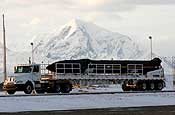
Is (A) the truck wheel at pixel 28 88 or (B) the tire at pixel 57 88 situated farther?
(B) the tire at pixel 57 88

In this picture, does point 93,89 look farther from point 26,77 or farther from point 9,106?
point 9,106

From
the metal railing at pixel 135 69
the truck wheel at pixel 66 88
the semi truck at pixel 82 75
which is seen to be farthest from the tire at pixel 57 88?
the metal railing at pixel 135 69

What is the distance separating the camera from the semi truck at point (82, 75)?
47750mm

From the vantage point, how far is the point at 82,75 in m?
50.7

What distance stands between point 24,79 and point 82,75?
6.08 meters

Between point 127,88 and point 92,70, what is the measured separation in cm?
413

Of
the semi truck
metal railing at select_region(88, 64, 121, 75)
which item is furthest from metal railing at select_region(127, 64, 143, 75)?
metal railing at select_region(88, 64, 121, 75)

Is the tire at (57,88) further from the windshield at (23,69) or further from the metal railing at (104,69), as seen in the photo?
the metal railing at (104,69)

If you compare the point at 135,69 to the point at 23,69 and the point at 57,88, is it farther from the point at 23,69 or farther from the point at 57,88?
the point at 23,69

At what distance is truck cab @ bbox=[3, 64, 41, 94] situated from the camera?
47.3 metres

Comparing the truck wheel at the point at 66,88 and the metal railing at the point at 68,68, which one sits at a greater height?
the metal railing at the point at 68,68

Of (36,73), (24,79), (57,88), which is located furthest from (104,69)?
(24,79)

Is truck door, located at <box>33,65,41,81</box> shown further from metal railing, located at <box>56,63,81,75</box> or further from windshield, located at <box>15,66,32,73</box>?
metal railing, located at <box>56,63,81,75</box>

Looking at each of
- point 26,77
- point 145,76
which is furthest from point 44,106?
point 145,76
